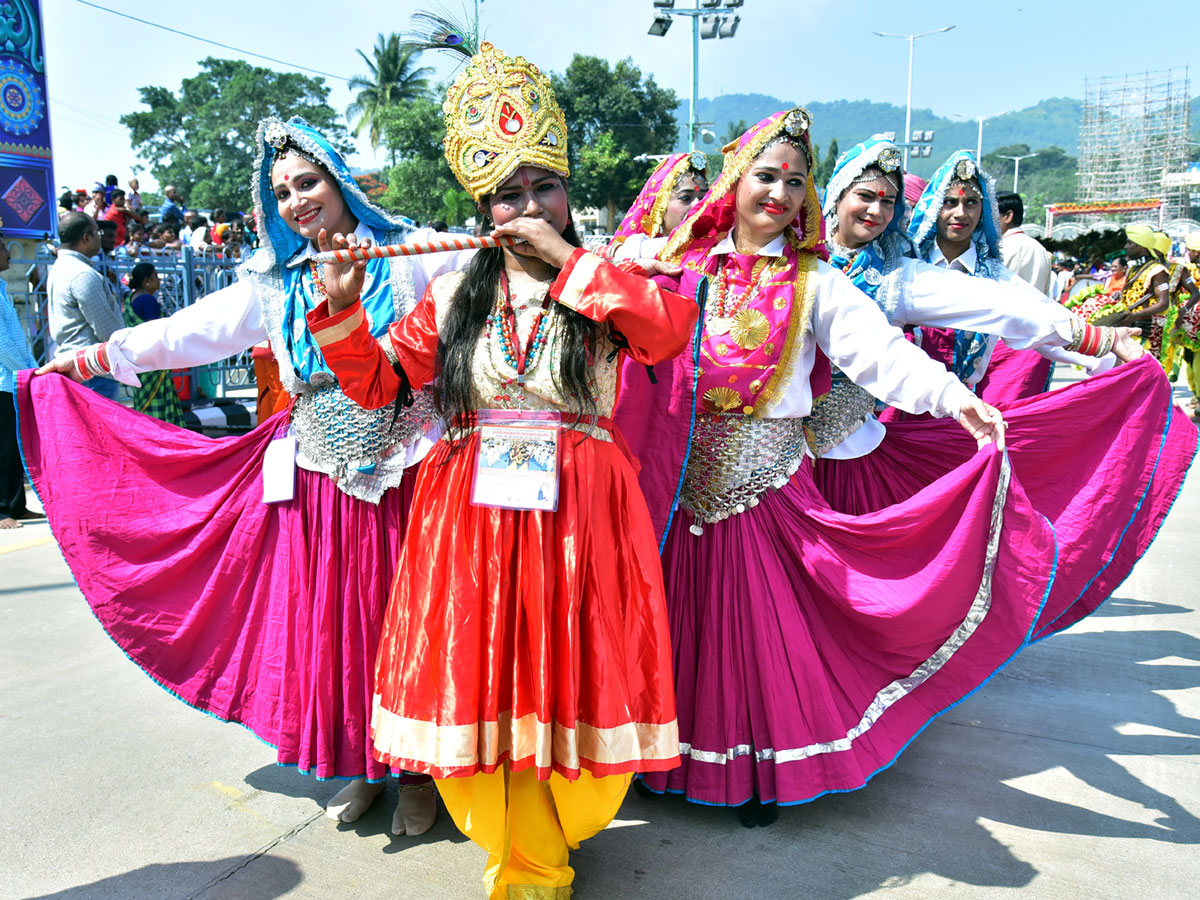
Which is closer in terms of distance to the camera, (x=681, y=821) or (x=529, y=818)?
(x=529, y=818)

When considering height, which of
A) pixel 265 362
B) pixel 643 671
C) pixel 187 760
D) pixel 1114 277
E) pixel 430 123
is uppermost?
pixel 430 123

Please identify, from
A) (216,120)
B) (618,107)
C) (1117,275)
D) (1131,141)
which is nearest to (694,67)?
(1117,275)

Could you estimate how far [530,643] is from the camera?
210cm

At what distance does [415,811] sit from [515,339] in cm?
Answer: 143

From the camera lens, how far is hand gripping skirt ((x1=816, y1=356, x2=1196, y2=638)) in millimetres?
2803

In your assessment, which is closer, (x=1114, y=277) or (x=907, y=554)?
(x=907, y=554)

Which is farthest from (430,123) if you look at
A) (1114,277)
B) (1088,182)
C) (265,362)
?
(1088,182)

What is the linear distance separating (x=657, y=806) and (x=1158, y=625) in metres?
2.96

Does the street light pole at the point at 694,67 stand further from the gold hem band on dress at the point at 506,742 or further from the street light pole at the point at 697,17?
the gold hem band on dress at the point at 506,742

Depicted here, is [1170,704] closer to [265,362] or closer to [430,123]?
[265,362]

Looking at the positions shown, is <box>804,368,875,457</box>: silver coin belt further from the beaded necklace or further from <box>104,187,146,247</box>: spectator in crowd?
<box>104,187,146,247</box>: spectator in crowd

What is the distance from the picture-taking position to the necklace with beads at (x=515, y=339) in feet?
6.96

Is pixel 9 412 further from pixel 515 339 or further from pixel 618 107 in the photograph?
pixel 618 107

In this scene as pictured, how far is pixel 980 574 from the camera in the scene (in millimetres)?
2480
